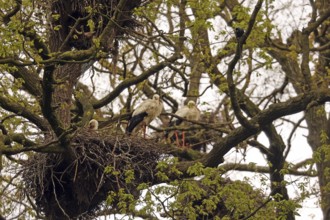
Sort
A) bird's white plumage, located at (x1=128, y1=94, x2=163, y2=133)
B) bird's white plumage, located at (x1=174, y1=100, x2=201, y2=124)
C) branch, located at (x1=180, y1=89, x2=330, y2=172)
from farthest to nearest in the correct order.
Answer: bird's white plumage, located at (x1=174, y1=100, x2=201, y2=124)
bird's white plumage, located at (x1=128, y1=94, x2=163, y2=133)
branch, located at (x1=180, y1=89, x2=330, y2=172)

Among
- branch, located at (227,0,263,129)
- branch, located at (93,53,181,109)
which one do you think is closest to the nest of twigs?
branch, located at (93,53,181,109)

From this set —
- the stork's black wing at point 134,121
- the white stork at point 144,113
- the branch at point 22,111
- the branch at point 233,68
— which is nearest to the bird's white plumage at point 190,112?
the white stork at point 144,113

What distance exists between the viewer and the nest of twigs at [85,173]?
34.7ft

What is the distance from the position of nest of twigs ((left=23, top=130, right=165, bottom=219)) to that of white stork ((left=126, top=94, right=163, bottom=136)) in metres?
1.94

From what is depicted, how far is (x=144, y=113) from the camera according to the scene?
521 inches

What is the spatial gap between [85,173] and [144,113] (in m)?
2.75

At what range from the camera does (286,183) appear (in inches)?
397

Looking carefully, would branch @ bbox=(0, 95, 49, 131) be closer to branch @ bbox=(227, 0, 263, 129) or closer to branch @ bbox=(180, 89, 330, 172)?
branch @ bbox=(180, 89, 330, 172)

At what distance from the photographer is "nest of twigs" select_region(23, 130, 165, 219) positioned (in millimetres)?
10570

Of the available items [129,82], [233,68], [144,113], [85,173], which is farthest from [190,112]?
[233,68]

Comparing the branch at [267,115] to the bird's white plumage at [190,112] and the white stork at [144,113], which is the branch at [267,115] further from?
the bird's white plumage at [190,112]

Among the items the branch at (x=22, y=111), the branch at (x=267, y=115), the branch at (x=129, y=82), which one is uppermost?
the branch at (x=129, y=82)

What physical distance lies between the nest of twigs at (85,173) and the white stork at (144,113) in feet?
6.38

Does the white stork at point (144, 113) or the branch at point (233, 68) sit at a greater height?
the white stork at point (144, 113)
